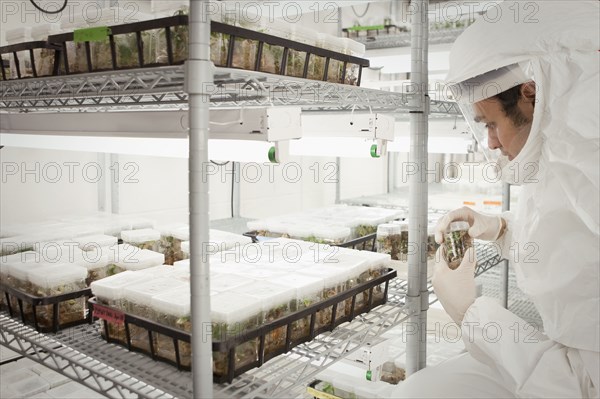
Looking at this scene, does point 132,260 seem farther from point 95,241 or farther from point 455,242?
point 455,242

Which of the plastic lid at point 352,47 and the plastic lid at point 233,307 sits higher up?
the plastic lid at point 352,47

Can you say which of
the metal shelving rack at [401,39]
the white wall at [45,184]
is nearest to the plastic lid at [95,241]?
the white wall at [45,184]

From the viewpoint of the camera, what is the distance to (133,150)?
1471 mm

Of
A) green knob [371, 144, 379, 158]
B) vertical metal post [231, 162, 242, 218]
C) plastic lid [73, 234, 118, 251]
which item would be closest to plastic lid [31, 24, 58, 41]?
plastic lid [73, 234, 118, 251]

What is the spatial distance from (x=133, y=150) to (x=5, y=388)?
0.94 meters

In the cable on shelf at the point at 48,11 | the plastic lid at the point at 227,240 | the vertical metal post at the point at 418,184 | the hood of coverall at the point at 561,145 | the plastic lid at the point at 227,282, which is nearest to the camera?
the hood of coverall at the point at 561,145

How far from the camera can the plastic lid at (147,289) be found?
1263 millimetres

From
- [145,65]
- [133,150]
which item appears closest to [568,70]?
[145,65]

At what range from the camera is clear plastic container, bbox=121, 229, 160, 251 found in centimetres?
194

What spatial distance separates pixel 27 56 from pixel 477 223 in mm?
1390

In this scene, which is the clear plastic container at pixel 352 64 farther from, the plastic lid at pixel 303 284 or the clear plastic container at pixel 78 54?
the clear plastic container at pixel 78 54

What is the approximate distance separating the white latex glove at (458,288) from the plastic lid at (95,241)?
1.15 metres

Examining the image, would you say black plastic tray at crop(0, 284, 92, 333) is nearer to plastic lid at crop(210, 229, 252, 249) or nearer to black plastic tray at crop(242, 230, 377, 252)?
plastic lid at crop(210, 229, 252, 249)

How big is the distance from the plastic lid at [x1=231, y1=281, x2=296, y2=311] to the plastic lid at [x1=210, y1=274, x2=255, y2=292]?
2 cm
